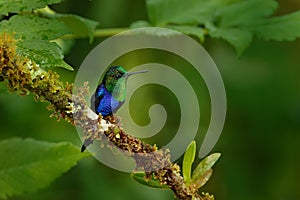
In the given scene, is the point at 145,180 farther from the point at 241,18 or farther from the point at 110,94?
the point at 241,18

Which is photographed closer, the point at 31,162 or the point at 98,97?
the point at 98,97

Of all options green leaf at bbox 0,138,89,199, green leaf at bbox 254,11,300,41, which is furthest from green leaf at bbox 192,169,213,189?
green leaf at bbox 254,11,300,41

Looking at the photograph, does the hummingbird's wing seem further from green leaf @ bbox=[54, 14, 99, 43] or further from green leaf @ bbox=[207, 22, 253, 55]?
green leaf @ bbox=[207, 22, 253, 55]

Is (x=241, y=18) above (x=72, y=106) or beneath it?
above

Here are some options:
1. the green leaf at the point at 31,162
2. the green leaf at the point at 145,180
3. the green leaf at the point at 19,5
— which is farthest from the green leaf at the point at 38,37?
the green leaf at the point at 31,162

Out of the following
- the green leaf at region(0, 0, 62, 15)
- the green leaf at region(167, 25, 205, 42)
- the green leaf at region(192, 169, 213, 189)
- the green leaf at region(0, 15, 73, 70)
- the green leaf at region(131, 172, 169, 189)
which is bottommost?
the green leaf at region(131, 172, 169, 189)

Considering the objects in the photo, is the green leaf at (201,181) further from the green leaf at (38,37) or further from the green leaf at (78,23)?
the green leaf at (78,23)

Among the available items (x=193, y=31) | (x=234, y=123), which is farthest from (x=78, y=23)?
(x=234, y=123)

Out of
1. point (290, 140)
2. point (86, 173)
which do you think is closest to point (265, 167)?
point (290, 140)

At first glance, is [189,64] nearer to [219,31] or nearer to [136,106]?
[136,106]
